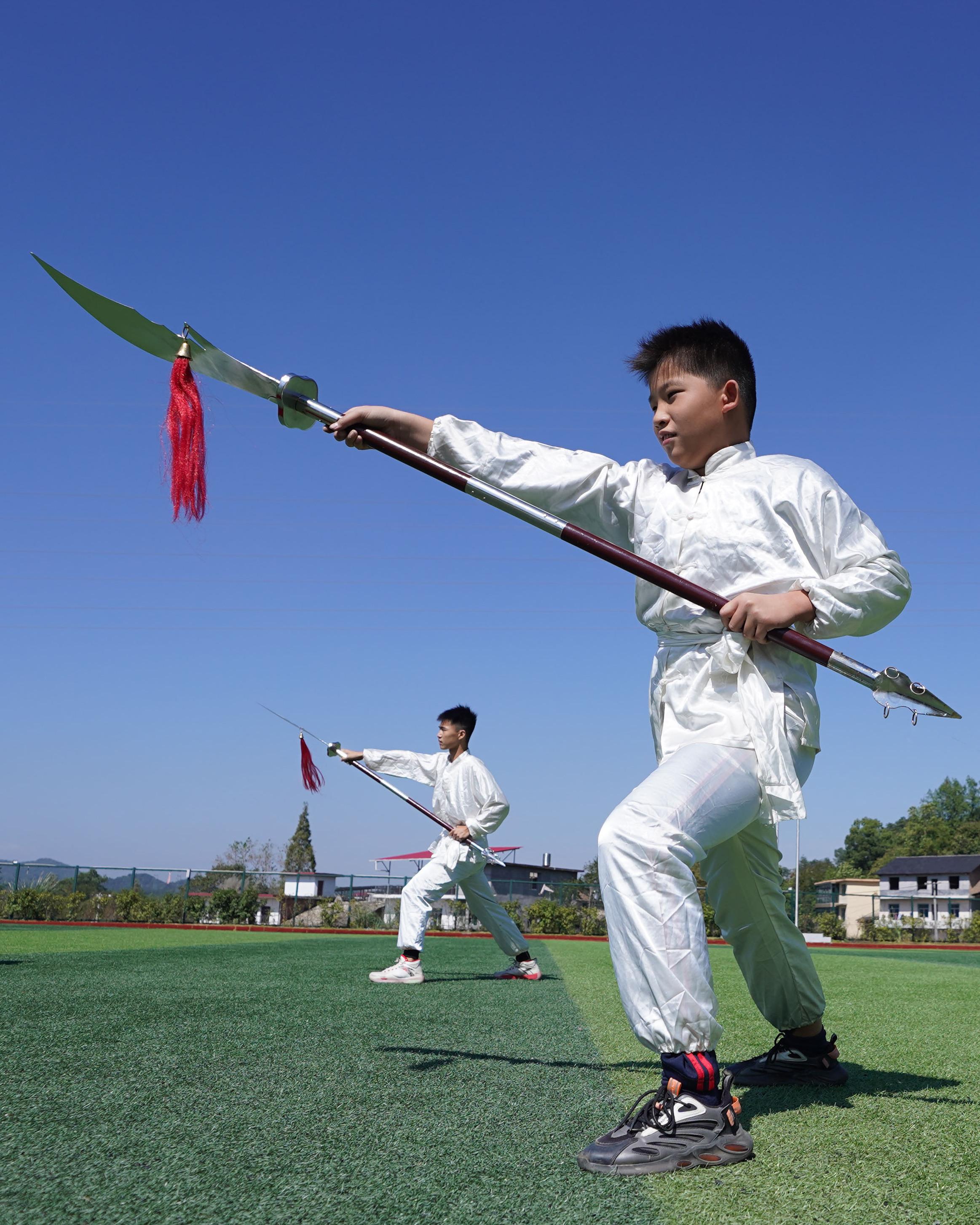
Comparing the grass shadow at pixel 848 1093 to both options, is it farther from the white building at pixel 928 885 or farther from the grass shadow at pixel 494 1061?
the white building at pixel 928 885

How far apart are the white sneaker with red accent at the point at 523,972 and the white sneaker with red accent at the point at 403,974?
3.20ft

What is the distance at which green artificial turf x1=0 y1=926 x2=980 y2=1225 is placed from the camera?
5.26ft

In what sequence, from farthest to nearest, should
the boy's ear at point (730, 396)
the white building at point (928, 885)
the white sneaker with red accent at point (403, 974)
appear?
the white building at point (928, 885)
the white sneaker with red accent at point (403, 974)
the boy's ear at point (730, 396)

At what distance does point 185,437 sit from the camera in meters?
3.02

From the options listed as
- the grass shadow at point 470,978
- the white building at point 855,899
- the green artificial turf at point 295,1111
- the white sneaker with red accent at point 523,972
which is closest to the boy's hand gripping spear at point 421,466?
the green artificial turf at point 295,1111

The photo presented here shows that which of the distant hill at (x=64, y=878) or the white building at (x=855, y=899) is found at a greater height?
the distant hill at (x=64, y=878)

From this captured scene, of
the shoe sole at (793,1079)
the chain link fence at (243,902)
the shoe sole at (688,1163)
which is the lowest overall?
the chain link fence at (243,902)

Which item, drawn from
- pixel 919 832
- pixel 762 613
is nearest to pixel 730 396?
pixel 762 613

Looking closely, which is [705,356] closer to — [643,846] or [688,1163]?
[643,846]

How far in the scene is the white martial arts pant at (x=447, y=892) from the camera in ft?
22.6

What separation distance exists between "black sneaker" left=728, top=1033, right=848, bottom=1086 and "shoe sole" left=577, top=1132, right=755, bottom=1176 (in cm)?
83

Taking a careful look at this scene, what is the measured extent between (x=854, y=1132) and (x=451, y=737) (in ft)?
19.6

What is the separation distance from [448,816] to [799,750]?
18.3ft

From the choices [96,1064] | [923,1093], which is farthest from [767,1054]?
[96,1064]
